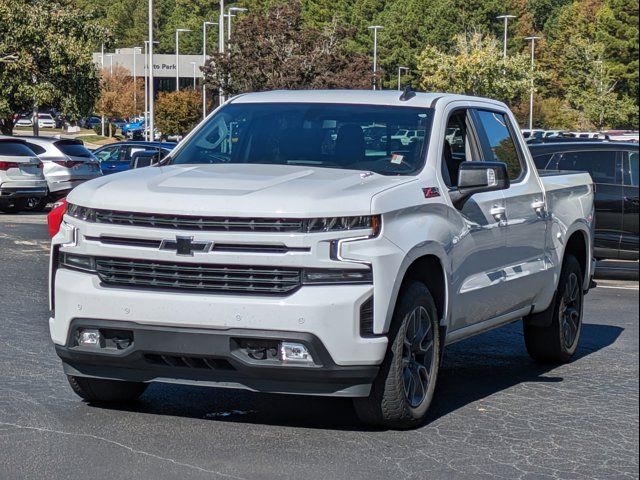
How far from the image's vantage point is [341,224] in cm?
605

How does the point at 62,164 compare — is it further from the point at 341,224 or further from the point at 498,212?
the point at 341,224

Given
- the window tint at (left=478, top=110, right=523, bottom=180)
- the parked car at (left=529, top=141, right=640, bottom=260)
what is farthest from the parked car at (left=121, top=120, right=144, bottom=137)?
the window tint at (left=478, top=110, right=523, bottom=180)

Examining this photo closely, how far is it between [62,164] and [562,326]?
2173 centimetres

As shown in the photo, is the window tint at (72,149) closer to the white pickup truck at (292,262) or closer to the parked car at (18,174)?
the parked car at (18,174)

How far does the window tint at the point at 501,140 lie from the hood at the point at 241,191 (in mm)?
1548

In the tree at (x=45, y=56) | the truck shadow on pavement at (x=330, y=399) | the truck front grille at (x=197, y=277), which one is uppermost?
the tree at (x=45, y=56)

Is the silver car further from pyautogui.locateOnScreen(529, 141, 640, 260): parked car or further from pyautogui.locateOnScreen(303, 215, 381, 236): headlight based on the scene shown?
pyautogui.locateOnScreen(303, 215, 381, 236): headlight

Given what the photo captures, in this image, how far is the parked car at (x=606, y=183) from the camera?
15.5 metres

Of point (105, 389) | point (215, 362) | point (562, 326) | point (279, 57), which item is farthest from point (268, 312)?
point (279, 57)

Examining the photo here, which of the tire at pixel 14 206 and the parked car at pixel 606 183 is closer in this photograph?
the parked car at pixel 606 183

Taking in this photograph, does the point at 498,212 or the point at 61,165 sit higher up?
the point at 498,212

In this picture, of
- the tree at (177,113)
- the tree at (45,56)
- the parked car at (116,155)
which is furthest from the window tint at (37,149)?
the tree at (177,113)

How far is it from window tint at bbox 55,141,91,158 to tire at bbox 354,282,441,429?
23548 millimetres

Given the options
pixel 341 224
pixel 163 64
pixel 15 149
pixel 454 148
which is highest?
pixel 163 64
